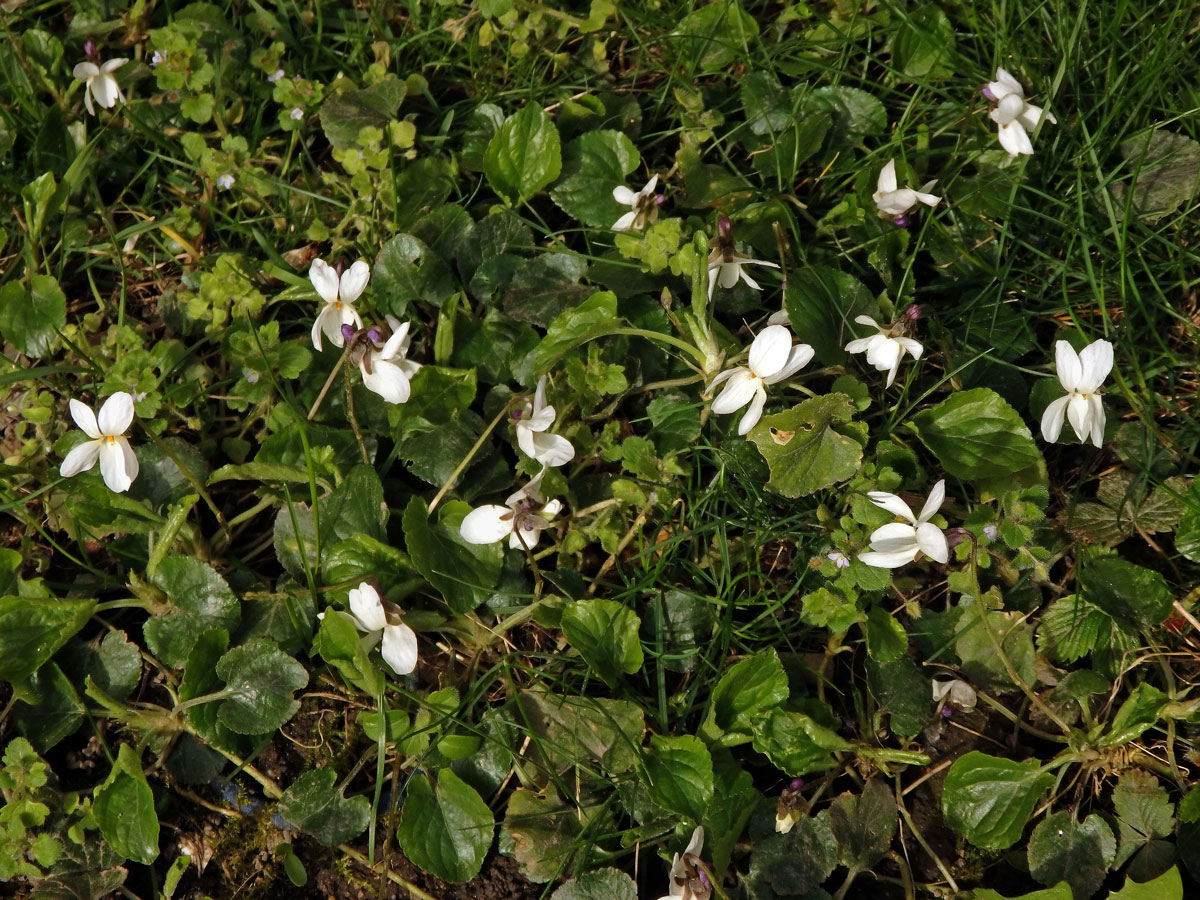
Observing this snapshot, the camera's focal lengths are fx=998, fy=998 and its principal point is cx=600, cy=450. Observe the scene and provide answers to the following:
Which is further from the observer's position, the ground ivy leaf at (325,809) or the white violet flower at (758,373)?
the ground ivy leaf at (325,809)

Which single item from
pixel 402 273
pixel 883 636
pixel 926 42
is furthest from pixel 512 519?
pixel 926 42

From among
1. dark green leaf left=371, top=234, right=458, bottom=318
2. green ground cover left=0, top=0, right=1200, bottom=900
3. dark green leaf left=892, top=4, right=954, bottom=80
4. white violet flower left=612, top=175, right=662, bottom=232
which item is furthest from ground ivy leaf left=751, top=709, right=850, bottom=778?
dark green leaf left=892, top=4, right=954, bottom=80

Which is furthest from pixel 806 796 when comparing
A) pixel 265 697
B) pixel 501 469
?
pixel 265 697

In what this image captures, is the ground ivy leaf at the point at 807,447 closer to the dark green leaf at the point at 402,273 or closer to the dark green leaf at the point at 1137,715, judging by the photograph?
the dark green leaf at the point at 1137,715

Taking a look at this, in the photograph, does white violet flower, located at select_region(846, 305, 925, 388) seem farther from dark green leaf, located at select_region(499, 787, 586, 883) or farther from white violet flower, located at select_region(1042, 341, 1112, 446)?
dark green leaf, located at select_region(499, 787, 586, 883)

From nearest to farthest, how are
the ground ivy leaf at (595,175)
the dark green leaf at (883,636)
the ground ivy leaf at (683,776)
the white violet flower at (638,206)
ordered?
the ground ivy leaf at (683,776)
the dark green leaf at (883,636)
the white violet flower at (638,206)
the ground ivy leaf at (595,175)

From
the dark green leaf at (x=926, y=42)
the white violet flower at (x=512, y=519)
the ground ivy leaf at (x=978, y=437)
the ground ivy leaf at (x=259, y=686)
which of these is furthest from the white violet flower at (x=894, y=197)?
the ground ivy leaf at (x=259, y=686)

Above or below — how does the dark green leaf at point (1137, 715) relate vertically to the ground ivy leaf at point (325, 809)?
above

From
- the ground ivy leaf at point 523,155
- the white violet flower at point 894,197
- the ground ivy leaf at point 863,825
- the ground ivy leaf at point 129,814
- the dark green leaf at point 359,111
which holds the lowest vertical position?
the ground ivy leaf at point 863,825

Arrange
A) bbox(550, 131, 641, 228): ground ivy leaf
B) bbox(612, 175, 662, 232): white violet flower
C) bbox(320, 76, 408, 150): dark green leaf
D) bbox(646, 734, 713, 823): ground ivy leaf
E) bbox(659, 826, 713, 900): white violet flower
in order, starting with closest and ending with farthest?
bbox(659, 826, 713, 900): white violet flower, bbox(646, 734, 713, 823): ground ivy leaf, bbox(612, 175, 662, 232): white violet flower, bbox(550, 131, 641, 228): ground ivy leaf, bbox(320, 76, 408, 150): dark green leaf
